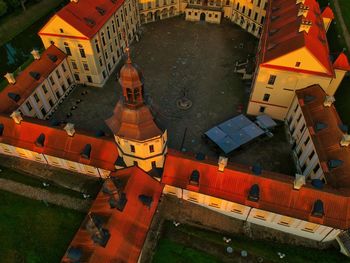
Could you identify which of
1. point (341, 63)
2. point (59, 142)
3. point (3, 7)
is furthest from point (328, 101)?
point (3, 7)

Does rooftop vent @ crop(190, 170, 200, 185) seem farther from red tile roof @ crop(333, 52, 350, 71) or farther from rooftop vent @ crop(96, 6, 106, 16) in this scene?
rooftop vent @ crop(96, 6, 106, 16)

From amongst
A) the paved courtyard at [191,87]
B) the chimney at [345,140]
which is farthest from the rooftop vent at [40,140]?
the chimney at [345,140]

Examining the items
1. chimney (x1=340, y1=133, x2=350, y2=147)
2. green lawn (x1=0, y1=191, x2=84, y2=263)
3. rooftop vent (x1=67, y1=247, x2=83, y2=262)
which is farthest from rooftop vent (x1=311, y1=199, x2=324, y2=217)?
green lawn (x1=0, y1=191, x2=84, y2=263)

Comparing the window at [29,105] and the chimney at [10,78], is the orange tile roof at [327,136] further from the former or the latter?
the chimney at [10,78]

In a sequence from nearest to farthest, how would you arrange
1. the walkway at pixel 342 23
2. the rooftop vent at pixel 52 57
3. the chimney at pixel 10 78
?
the chimney at pixel 10 78, the rooftop vent at pixel 52 57, the walkway at pixel 342 23

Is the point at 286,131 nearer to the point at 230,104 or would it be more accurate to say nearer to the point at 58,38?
the point at 230,104

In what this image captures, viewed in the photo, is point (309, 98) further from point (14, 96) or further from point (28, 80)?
point (14, 96)

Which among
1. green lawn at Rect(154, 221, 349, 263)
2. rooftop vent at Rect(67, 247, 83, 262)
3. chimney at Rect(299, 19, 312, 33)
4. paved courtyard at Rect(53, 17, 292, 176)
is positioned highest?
chimney at Rect(299, 19, 312, 33)
